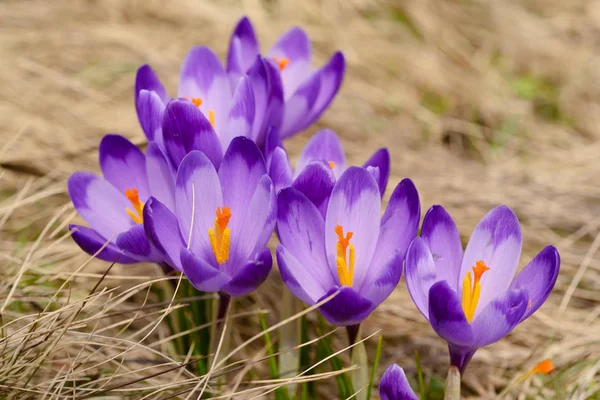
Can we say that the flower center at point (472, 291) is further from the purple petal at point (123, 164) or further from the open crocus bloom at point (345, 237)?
the purple petal at point (123, 164)

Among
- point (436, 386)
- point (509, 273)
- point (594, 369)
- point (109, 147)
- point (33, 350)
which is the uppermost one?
point (109, 147)

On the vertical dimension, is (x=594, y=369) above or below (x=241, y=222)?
below

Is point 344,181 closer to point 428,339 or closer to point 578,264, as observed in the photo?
point 428,339

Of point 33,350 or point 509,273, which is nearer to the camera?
point 509,273

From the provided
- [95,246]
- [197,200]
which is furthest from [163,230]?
[95,246]

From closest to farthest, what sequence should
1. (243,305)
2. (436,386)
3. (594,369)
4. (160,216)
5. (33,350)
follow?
1. (160,216)
2. (33,350)
3. (594,369)
4. (436,386)
5. (243,305)

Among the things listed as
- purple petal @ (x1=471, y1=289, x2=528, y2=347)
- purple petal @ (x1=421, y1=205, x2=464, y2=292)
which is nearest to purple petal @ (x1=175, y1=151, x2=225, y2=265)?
purple petal @ (x1=421, y1=205, x2=464, y2=292)

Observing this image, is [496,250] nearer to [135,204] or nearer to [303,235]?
[303,235]

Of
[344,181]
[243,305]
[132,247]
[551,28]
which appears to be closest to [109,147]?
[132,247]

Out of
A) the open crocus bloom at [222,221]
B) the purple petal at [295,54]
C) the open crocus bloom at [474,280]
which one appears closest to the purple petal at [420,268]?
the open crocus bloom at [474,280]
